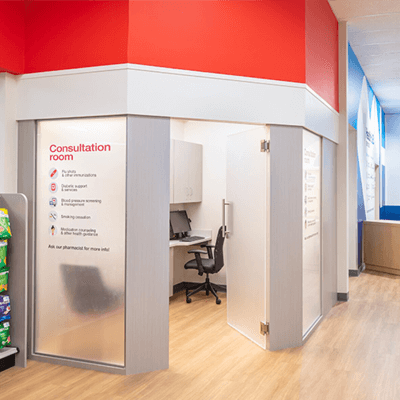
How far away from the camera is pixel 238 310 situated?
4691mm

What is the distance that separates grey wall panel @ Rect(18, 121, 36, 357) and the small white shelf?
8.4 inches

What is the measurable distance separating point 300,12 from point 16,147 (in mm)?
→ 2849

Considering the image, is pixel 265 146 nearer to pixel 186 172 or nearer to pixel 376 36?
pixel 186 172

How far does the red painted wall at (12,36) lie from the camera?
3668 millimetres

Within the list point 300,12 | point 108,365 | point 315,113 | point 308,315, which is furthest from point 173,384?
point 300,12

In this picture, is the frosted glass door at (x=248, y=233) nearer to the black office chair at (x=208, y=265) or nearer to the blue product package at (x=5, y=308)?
the black office chair at (x=208, y=265)

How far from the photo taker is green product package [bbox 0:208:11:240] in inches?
140

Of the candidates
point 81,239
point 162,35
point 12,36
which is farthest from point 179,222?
point 12,36

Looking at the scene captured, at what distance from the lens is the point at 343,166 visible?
6020 mm

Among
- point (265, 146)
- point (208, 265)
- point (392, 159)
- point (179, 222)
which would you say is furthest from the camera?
point (392, 159)

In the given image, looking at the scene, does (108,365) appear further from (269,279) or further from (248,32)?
(248,32)

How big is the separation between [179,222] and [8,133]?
3.05m

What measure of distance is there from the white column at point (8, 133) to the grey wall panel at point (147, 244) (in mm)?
1133

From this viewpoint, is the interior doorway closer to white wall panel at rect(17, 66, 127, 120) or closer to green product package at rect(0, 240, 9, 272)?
white wall panel at rect(17, 66, 127, 120)
